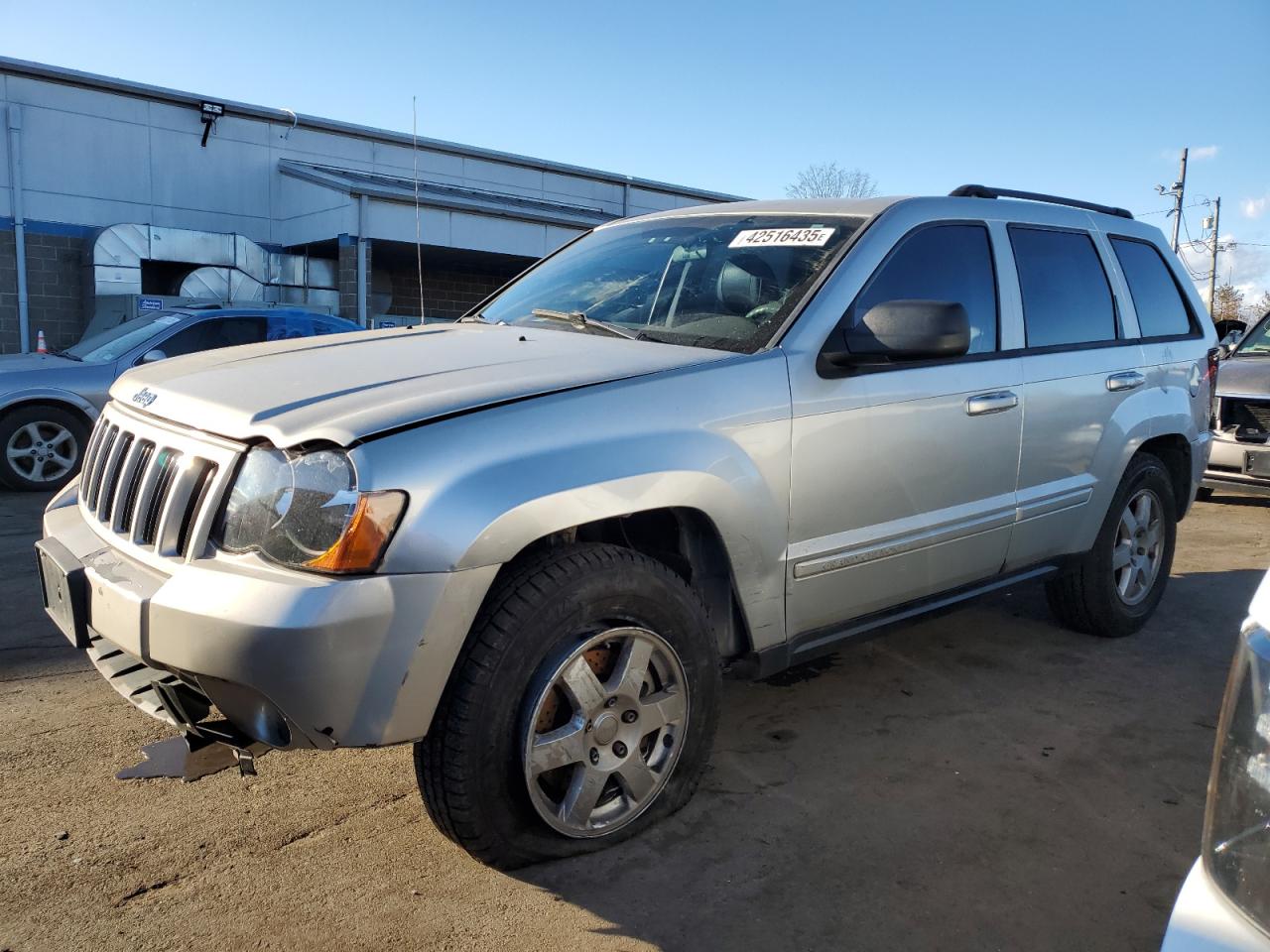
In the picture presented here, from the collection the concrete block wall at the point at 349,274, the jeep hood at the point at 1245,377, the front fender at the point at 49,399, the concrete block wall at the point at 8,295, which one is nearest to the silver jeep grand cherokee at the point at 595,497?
the jeep hood at the point at 1245,377

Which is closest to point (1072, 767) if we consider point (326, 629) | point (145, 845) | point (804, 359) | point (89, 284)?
point (804, 359)

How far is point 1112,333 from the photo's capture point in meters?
4.36

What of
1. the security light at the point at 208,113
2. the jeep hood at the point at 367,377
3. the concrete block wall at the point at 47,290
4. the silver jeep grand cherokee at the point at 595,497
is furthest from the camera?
the security light at the point at 208,113

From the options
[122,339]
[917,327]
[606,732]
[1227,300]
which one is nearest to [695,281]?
[917,327]

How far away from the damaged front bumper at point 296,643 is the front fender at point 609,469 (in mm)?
105

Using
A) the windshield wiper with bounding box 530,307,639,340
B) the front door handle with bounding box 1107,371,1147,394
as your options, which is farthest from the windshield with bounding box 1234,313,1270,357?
the windshield wiper with bounding box 530,307,639,340

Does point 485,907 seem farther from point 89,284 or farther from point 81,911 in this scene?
point 89,284

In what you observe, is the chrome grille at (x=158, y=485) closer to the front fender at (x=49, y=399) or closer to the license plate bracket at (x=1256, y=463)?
the front fender at (x=49, y=399)

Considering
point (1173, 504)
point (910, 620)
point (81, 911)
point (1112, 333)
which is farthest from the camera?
point (1173, 504)

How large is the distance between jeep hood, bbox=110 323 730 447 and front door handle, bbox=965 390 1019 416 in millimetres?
1073

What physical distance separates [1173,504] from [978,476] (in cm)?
191

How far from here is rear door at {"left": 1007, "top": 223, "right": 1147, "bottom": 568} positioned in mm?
3889

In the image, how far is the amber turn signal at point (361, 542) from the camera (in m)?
2.20

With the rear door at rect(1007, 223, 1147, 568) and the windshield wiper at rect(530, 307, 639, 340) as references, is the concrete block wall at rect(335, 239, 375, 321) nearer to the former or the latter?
the windshield wiper at rect(530, 307, 639, 340)
